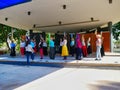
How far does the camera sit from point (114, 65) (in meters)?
12.6

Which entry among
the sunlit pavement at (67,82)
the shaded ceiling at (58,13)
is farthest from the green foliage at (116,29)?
the sunlit pavement at (67,82)

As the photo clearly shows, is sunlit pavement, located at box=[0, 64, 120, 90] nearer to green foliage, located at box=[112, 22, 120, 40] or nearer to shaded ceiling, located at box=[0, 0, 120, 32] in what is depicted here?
shaded ceiling, located at box=[0, 0, 120, 32]

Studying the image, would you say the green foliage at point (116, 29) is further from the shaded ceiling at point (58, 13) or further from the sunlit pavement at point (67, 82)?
the sunlit pavement at point (67, 82)

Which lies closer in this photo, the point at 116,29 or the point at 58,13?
the point at 58,13

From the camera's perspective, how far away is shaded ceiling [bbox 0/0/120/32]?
1684 centimetres

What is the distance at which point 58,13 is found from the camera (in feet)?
Answer: 64.0

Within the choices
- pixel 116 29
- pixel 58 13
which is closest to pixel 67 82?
pixel 58 13

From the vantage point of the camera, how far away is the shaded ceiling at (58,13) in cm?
1684

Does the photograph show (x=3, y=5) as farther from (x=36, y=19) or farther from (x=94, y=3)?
(x=36, y=19)

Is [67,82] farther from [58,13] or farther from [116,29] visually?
[116,29]

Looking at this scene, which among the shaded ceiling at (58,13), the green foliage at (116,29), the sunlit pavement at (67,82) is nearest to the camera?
the sunlit pavement at (67,82)

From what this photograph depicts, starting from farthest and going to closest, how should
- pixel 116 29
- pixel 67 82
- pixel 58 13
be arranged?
pixel 116 29, pixel 58 13, pixel 67 82

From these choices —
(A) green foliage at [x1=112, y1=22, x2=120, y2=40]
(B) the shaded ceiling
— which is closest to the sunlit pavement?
(B) the shaded ceiling

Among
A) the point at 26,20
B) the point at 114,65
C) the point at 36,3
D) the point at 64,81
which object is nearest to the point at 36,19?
the point at 26,20
